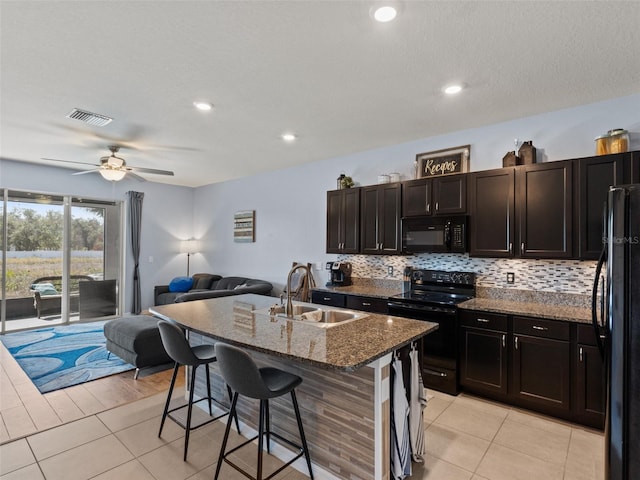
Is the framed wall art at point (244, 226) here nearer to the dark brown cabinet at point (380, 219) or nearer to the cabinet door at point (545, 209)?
the dark brown cabinet at point (380, 219)

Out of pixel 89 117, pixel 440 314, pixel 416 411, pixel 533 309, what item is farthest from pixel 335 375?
pixel 89 117

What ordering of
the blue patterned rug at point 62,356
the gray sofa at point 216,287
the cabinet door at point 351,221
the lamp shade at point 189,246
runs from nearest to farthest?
1. the blue patterned rug at point 62,356
2. the cabinet door at point 351,221
3. the gray sofa at point 216,287
4. the lamp shade at point 189,246

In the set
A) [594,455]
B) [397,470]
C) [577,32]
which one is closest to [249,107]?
[577,32]

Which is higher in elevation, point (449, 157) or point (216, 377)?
point (449, 157)

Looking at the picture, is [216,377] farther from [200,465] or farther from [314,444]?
→ [314,444]

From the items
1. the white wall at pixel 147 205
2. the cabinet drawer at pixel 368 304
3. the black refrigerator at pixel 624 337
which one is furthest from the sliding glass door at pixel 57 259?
the black refrigerator at pixel 624 337

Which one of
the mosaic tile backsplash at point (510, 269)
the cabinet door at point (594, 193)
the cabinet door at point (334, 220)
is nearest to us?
the cabinet door at point (594, 193)

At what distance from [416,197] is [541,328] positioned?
5.87 ft

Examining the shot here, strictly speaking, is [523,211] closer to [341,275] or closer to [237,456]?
[341,275]

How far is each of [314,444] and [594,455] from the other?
1.99m

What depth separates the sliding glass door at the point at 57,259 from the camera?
549 centimetres

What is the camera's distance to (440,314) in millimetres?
3307

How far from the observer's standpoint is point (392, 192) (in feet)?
13.4

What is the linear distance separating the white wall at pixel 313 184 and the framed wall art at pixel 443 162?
2.8 inches
